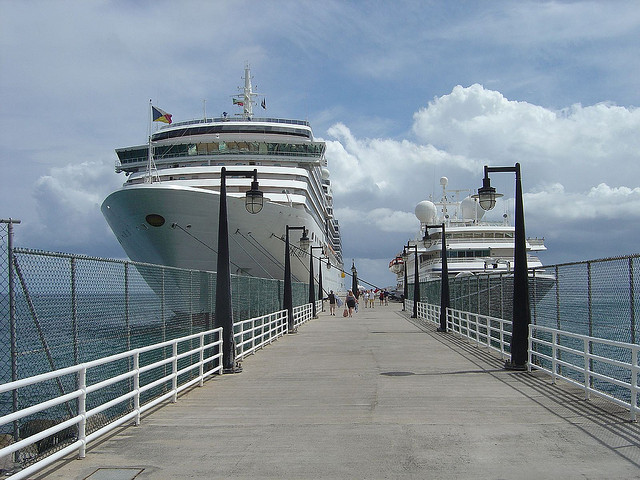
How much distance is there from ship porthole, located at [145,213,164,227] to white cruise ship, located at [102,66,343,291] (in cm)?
4

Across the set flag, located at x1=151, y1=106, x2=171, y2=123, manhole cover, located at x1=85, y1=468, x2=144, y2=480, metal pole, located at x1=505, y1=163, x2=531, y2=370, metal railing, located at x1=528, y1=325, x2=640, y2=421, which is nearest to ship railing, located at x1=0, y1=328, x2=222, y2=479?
manhole cover, located at x1=85, y1=468, x2=144, y2=480

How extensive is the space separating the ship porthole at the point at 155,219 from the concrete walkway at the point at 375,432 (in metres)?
18.2

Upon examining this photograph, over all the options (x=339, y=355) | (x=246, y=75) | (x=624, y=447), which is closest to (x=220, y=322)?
(x=339, y=355)

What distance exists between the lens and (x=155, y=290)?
10867 millimetres

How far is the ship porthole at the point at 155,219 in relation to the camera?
28797 mm

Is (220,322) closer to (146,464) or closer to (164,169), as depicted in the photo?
A: (146,464)

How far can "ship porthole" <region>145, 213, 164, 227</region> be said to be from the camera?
94.5 feet

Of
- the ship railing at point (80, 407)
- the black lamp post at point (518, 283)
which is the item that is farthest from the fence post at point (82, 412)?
the black lamp post at point (518, 283)

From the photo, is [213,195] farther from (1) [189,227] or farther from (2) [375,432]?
(2) [375,432]

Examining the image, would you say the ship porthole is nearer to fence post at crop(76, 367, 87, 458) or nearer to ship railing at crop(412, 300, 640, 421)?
ship railing at crop(412, 300, 640, 421)

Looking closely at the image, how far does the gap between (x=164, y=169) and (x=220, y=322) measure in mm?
28798

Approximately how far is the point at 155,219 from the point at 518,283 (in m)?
19.9

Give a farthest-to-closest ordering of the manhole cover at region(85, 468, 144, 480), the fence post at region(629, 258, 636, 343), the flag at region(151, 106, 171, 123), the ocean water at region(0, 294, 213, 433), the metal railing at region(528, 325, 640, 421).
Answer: the flag at region(151, 106, 171, 123)
the fence post at region(629, 258, 636, 343)
the metal railing at region(528, 325, 640, 421)
the ocean water at region(0, 294, 213, 433)
the manhole cover at region(85, 468, 144, 480)

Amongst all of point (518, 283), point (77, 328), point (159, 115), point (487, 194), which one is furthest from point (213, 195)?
point (77, 328)
